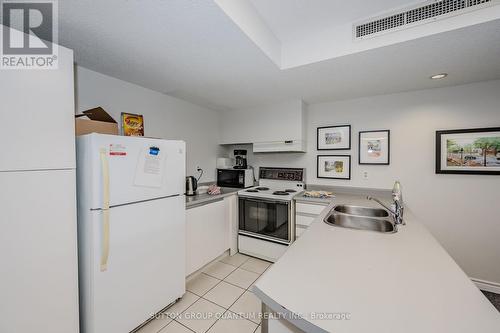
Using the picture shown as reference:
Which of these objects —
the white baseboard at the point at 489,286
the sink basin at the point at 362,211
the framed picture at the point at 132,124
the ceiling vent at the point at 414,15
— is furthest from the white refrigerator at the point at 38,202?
the white baseboard at the point at 489,286

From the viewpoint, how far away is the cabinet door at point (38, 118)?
980mm

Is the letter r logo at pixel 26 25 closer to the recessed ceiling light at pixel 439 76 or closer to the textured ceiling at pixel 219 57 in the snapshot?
the textured ceiling at pixel 219 57

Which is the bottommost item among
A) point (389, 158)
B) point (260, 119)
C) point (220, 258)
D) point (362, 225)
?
point (220, 258)

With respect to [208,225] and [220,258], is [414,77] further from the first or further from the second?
[220,258]

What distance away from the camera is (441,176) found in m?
2.20

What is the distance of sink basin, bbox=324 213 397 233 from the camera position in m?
1.57

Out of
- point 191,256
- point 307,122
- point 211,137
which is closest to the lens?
point 191,256

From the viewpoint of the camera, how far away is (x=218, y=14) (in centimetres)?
110

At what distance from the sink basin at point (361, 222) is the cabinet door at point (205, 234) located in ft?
4.27

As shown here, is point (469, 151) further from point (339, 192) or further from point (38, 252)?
point (38, 252)

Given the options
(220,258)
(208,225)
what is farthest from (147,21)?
(220,258)

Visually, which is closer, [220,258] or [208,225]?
[208,225]

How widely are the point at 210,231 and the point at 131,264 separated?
0.96 metres

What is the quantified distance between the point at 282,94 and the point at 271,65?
0.81 metres
